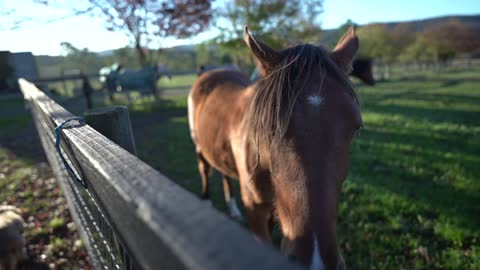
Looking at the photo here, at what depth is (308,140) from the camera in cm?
144

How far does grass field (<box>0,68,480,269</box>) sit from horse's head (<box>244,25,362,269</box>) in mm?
574

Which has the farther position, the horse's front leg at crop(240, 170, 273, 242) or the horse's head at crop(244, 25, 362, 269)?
the horse's front leg at crop(240, 170, 273, 242)

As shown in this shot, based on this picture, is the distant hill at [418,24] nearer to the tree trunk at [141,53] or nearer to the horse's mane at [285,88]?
the tree trunk at [141,53]

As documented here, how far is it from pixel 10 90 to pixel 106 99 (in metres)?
→ 5.42

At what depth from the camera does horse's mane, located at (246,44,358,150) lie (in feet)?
5.06

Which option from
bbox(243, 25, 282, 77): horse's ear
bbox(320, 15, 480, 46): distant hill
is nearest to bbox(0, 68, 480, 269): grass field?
bbox(243, 25, 282, 77): horse's ear

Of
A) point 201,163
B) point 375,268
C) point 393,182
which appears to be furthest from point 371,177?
point 201,163

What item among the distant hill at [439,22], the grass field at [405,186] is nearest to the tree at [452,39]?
the distant hill at [439,22]

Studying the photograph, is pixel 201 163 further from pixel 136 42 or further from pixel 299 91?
pixel 136 42

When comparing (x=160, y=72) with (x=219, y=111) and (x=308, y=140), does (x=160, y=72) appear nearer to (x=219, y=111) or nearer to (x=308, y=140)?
(x=219, y=111)

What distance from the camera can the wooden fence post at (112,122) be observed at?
1.65 metres

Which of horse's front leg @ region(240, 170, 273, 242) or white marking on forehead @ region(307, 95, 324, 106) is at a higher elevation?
white marking on forehead @ region(307, 95, 324, 106)

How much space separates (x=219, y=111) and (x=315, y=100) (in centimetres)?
200

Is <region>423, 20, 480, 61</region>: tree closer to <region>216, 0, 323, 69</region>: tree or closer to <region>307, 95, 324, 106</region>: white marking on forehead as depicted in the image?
<region>216, 0, 323, 69</region>: tree
